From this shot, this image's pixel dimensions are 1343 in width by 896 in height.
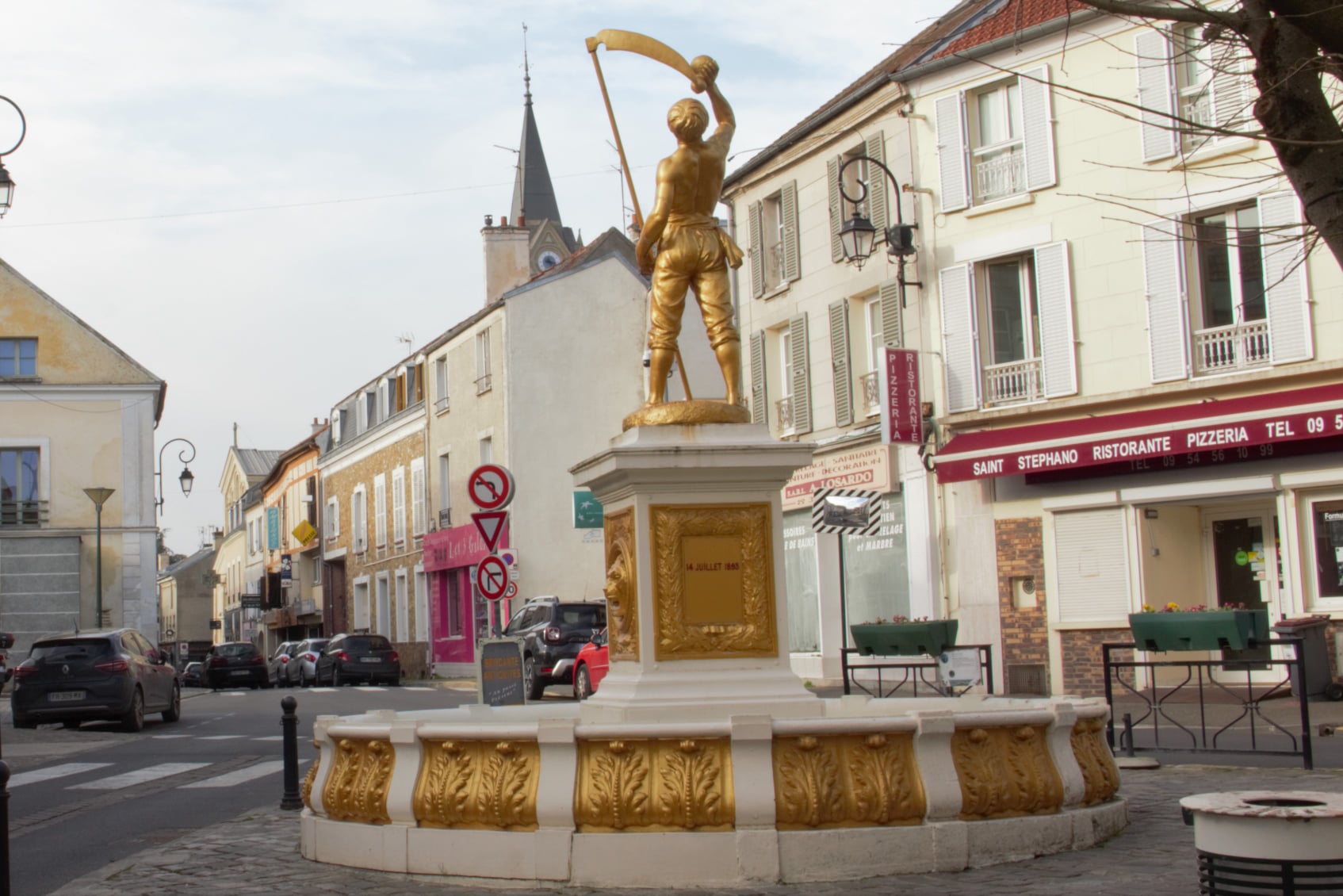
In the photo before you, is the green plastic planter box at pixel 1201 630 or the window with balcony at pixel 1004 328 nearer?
the green plastic planter box at pixel 1201 630

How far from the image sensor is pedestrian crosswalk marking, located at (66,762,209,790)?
47.5 ft

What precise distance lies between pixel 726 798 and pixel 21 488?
3722cm

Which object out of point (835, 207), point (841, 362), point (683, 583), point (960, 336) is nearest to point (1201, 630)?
point (683, 583)

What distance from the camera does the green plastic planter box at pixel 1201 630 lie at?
12641 mm

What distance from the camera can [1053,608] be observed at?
72.8ft

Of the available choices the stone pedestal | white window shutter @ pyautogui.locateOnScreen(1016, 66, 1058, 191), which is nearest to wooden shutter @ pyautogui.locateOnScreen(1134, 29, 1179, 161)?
white window shutter @ pyautogui.locateOnScreen(1016, 66, 1058, 191)

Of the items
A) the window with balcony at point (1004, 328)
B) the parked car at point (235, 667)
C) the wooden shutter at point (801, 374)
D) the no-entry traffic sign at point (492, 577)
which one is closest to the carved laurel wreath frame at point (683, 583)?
the no-entry traffic sign at point (492, 577)

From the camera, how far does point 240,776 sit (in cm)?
1495

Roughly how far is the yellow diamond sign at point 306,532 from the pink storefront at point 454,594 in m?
17.1

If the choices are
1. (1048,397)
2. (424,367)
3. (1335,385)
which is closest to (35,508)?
(424,367)

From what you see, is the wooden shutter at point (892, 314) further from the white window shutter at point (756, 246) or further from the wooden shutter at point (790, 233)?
the white window shutter at point (756, 246)

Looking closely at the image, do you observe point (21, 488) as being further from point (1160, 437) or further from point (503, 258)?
point (1160, 437)

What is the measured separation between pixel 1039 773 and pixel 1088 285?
15066mm

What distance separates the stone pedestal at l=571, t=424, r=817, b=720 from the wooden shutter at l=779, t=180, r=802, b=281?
19885 mm
